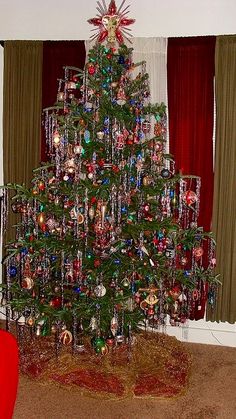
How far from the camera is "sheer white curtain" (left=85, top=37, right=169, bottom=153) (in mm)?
3736

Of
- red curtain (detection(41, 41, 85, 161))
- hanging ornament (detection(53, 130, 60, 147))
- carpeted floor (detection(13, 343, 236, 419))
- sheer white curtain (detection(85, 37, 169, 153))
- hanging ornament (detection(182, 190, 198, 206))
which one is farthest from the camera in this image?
red curtain (detection(41, 41, 85, 161))

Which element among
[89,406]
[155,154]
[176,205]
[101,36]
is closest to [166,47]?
[101,36]

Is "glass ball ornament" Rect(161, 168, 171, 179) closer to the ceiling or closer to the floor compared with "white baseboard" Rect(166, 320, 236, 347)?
closer to the ceiling

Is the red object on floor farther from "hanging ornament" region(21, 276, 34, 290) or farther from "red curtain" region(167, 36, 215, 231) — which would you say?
"red curtain" region(167, 36, 215, 231)

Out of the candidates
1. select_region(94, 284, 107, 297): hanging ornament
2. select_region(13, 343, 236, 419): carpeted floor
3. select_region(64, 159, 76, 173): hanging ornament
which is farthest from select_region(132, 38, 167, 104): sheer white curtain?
select_region(13, 343, 236, 419): carpeted floor

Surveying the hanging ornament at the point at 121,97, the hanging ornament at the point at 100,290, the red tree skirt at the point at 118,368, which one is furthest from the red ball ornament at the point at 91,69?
the red tree skirt at the point at 118,368

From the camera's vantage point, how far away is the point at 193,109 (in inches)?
147

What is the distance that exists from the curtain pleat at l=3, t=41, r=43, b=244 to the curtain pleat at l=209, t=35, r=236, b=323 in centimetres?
141

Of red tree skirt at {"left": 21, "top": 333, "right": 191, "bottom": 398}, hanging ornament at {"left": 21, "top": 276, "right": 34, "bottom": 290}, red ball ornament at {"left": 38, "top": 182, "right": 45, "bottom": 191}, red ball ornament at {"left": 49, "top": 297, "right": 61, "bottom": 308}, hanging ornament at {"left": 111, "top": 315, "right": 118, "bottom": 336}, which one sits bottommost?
red tree skirt at {"left": 21, "top": 333, "right": 191, "bottom": 398}

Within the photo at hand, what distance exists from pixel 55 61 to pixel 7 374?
277 cm

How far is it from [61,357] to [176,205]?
130cm

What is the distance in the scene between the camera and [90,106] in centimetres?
309

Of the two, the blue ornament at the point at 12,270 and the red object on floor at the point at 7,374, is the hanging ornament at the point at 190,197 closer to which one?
the blue ornament at the point at 12,270

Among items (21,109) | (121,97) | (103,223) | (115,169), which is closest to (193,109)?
(121,97)
